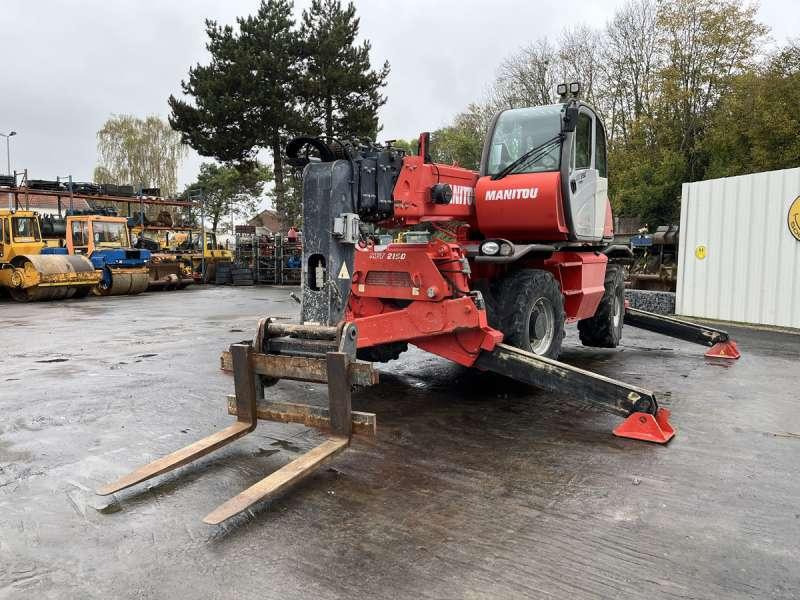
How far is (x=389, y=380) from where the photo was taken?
7105 millimetres

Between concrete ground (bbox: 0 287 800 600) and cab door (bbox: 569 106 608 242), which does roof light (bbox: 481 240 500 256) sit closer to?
cab door (bbox: 569 106 608 242)

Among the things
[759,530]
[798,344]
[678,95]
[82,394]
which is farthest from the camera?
[678,95]

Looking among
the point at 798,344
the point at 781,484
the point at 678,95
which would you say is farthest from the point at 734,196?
the point at 678,95

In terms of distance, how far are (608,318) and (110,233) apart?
18.9 meters

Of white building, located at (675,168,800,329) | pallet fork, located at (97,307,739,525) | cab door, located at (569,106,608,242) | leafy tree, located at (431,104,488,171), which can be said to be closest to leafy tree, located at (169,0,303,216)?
leafy tree, located at (431,104,488,171)

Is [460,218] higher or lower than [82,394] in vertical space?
higher

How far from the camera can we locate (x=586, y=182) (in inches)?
281

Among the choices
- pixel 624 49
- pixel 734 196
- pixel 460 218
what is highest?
pixel 624 49

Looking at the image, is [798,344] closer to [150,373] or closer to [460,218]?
[460,218]

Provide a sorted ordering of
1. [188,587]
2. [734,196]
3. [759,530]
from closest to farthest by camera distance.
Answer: [188,587], [759,530], [734,196]

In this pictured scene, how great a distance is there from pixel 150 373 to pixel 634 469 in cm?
563

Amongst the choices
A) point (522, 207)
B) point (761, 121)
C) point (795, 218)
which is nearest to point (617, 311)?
point (522, 207)

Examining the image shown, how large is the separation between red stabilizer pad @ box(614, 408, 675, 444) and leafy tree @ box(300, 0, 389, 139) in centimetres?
2685

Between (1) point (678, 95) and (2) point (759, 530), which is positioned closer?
(2) point (759, 530)
